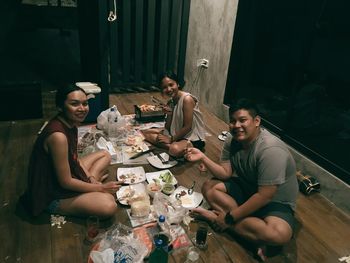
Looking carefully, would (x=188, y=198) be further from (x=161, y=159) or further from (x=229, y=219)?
(x=161, y=159)

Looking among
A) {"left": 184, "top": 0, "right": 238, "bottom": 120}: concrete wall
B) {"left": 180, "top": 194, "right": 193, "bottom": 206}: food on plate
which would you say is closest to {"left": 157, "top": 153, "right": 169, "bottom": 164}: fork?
{"left": 180, "top": 194, "right": 193, "bottom": 206}: food on plate

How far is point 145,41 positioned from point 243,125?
3.49 m

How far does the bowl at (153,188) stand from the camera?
2.53 meters

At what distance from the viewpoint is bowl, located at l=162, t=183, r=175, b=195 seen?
2598 mm

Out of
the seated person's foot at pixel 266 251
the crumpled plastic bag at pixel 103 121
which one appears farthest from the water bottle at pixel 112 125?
the seated person's foot at pixel 266 251

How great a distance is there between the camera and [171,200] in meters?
2.48

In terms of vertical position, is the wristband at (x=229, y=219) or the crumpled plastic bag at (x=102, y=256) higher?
the wristband at (x=229, y=219)

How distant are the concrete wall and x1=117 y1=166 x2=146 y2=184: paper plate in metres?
1.86

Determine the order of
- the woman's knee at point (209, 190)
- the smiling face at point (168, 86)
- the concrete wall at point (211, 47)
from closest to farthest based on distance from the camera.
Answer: the woman's knee at point (209, 190) → the smiling face at point (168, 86) → the concrete wall at point (211, 47)

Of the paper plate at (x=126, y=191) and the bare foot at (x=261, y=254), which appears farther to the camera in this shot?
the paper plate at (x=126, y=191)

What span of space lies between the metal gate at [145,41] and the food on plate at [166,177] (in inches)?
104

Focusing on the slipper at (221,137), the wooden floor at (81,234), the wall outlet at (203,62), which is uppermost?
the wall outlet at (203,62)

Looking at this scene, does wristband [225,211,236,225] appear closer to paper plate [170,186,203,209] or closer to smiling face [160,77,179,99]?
paper plate [170,186,203,209]

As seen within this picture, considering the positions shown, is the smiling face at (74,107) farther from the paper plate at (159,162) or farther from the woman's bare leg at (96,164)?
the paper plate at (159,162)
